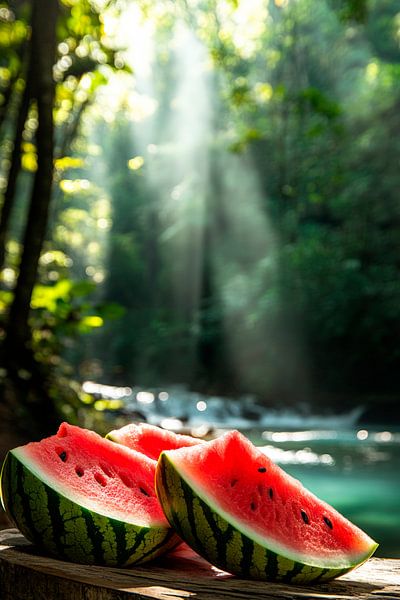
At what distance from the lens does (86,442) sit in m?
1.78

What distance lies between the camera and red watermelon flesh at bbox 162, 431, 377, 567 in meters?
1.55

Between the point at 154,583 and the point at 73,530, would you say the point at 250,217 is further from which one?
the point at 154,583

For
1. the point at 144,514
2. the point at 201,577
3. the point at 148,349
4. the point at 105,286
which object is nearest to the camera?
the point at 201,577

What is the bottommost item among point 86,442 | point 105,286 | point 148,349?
point 86,442

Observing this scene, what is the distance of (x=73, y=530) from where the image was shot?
1528 mm

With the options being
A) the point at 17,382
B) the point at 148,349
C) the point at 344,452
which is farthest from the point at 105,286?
the point at 17,382

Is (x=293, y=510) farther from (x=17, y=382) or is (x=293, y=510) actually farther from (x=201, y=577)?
(x=17, y=382)

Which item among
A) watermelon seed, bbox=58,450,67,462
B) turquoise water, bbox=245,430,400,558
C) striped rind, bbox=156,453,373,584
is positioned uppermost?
turquoise water, bbox=245,430,400,558

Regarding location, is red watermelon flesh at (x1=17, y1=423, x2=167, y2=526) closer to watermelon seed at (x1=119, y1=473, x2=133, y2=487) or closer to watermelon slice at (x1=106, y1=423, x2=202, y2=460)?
watermelon seed at (x1=119, y1=473, x2=133, y2=487)

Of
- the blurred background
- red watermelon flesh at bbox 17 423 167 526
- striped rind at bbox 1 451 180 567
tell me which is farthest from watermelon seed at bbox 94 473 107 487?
the blurred background

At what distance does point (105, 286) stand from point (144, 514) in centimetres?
4084

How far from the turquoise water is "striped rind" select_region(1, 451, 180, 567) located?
20.5 feet

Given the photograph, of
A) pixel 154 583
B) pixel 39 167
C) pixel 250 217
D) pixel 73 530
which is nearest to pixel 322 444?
pixel 39 167

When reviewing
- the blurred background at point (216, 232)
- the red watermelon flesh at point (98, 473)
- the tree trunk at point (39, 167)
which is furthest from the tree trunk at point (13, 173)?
the red watermelon flesh at point (98, 473)
